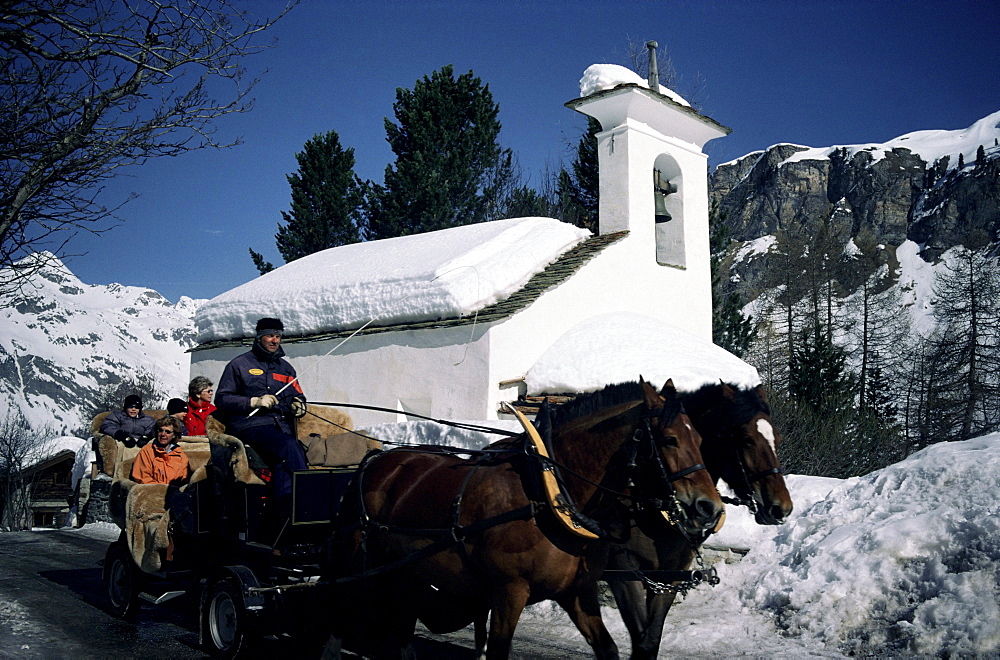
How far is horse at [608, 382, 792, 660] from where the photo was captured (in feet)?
17.8

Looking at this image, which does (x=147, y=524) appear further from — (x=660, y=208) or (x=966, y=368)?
(x=966, y=368)

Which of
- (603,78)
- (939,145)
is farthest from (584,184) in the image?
(939,145)

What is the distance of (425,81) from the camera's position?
103 ft

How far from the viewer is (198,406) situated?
29.3 ft

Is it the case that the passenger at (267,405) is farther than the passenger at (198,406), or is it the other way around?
the passenger at (198,406)

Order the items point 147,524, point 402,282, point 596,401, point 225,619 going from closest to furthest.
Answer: point 596,401 < point 225,619 < point 147,524 < point 402,282

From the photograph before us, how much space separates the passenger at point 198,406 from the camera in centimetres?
881

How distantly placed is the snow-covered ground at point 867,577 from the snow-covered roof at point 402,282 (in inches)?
210

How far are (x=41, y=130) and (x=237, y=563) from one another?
11.6 feet

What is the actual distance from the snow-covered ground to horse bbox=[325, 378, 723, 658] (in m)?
2.20

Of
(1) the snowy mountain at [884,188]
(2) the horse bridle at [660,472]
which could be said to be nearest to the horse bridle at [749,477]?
(2) the horse bridle at [660,472]

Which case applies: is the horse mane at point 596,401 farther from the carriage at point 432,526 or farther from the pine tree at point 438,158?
the pine tree at point 438,158

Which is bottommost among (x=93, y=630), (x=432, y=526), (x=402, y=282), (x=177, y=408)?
(x=93, y=630)

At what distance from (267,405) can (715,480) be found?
3.31 meters
